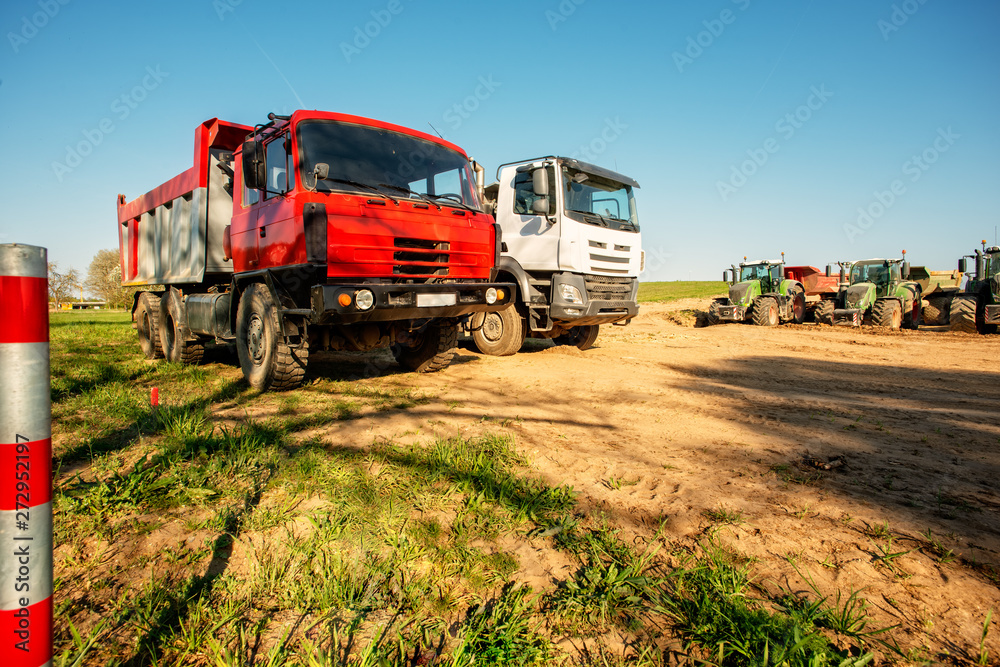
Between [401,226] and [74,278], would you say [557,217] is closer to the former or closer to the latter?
[401,226]

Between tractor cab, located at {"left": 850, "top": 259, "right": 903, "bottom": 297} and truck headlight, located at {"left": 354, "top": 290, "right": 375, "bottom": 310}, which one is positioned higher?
tractor cab, located at {"left": 850, "top": 259, "right": 903, "bottom": 297}

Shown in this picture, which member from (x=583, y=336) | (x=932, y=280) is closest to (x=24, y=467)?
(x=583, y=336)

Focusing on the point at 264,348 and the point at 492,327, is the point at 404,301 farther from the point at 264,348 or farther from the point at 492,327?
the point at 492,327

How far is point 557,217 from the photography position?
25.8ft

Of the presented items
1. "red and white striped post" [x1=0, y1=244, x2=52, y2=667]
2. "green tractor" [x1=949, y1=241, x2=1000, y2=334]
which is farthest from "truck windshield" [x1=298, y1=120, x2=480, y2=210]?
"green tractor" [x1=949, y1=241, x2=1000, y2=334]

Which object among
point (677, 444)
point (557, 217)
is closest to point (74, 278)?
point (557, 217)

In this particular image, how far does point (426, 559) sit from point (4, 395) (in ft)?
5.48

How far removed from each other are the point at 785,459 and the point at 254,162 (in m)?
5.28

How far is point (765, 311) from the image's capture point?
17328 mm

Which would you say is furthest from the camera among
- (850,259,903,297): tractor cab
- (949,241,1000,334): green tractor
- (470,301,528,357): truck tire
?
(850,259,903,297): tractor cab

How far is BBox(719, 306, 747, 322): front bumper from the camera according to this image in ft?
57.1

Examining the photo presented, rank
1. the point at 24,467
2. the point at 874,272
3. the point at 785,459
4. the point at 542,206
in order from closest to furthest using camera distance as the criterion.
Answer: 1. the point at 24,467
2. the point at 785,459
3. the point at 542,206
4. the point at 874,272

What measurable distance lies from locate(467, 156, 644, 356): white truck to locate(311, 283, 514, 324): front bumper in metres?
1.72

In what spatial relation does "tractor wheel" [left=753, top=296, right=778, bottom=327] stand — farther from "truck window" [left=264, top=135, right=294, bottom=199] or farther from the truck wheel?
"truck window" [left=264, top=135, right=294, bottom=199]
